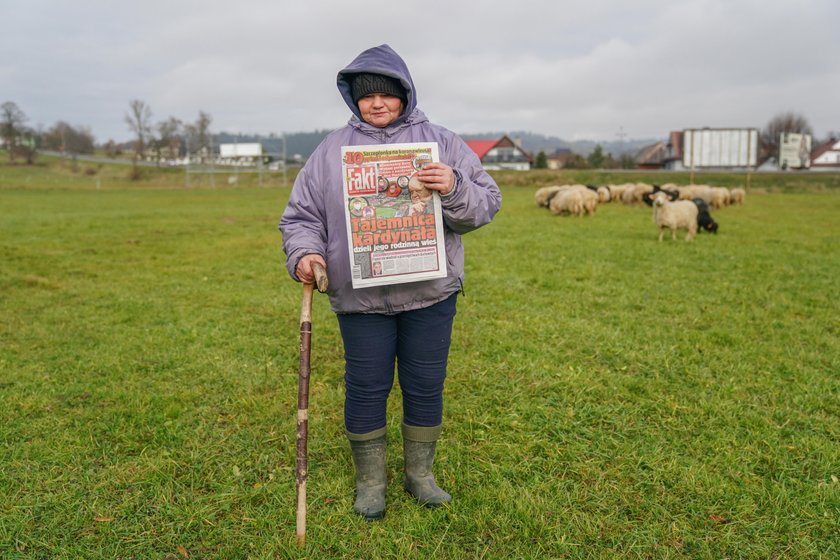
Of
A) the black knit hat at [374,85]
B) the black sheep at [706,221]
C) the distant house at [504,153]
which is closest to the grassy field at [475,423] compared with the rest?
→ the black knit hat at [374,85]

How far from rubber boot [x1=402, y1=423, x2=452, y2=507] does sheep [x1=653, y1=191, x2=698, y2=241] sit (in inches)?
473

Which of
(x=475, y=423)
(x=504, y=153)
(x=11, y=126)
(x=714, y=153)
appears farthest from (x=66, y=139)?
(x=475, y=423)

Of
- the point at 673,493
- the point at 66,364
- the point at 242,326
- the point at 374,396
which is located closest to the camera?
the point at 374,396

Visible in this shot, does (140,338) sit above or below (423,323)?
below

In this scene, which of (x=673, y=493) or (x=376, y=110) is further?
(x=673, y=493)

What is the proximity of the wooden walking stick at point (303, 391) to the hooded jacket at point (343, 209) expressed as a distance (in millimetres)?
132

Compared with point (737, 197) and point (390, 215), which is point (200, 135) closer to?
point (737, 197)

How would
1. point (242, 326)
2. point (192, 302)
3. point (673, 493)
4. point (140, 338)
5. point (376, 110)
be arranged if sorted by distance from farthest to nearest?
point (192, 302) → point (242, 326) → point (140, 338) → point (673, 493) → point (376, 110)

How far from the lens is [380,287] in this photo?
10.1 ft

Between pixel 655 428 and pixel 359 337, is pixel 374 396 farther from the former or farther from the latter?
pixel 655 428

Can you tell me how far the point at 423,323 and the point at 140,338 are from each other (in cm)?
458

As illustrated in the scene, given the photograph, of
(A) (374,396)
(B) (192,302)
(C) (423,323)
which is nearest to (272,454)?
(A) (374,396)

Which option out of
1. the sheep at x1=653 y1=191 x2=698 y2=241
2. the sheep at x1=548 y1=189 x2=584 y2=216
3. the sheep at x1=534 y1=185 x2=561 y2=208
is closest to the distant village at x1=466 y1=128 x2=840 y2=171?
the sheep at x1=534 y1=185 x2=561 y2=208

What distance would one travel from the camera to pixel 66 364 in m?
5.75
